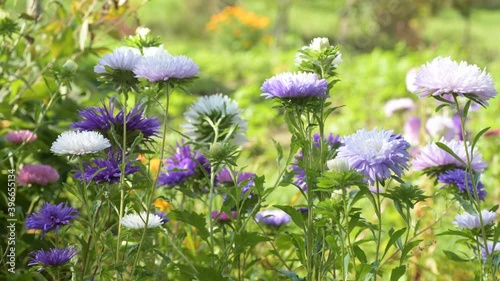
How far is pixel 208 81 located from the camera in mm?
6508

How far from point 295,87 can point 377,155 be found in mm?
152

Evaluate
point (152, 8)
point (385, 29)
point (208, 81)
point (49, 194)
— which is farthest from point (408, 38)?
point (49, 194)

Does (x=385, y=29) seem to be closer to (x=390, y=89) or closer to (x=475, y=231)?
(x=390, y=89)

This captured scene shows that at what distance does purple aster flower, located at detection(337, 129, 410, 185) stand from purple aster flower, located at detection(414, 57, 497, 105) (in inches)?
3.4

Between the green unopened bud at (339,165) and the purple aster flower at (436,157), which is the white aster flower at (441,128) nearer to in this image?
the purple aster flower at (436,157)

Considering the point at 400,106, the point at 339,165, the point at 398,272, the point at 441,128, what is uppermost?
the point at 400,106

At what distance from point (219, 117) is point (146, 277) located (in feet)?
1.11

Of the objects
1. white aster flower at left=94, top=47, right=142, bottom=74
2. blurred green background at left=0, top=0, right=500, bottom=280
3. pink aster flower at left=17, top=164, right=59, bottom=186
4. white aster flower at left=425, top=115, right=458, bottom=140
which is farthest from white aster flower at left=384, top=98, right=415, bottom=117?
white aster flower at left=94, top=47, right=142, bottom=74

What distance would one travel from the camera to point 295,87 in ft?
3.39

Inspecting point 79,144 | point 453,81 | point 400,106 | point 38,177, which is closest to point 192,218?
Answer: point 79,144

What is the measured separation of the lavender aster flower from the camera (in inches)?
41.3

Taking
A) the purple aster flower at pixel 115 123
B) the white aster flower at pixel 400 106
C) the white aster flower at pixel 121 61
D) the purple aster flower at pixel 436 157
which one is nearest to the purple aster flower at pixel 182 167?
the purple aster flower at pixel 115 123

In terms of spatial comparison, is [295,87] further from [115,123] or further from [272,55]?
[272,55]

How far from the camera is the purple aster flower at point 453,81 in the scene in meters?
0.99
